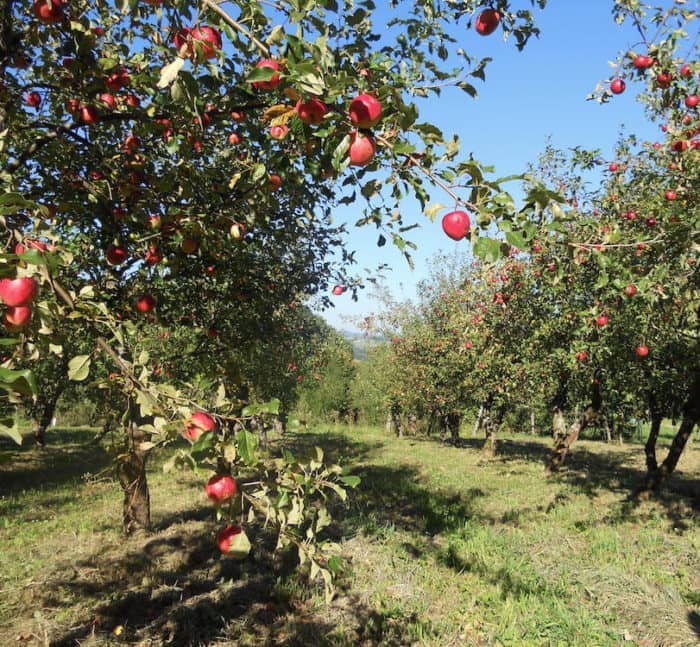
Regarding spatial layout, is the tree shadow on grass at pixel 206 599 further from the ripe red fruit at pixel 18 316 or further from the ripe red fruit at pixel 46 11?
the ripe red fruit at pixel 46 11

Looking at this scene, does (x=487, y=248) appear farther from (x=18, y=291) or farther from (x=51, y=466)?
(x=51, y=466)

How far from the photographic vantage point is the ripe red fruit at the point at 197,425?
1784 mm

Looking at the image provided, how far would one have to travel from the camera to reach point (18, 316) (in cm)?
151

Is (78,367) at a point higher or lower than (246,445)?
higher


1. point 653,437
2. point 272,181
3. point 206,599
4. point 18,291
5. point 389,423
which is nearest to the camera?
point 18,291

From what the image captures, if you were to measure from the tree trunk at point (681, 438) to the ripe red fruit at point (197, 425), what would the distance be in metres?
10.1

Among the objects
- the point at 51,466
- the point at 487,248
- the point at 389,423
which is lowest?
the point at 51,466

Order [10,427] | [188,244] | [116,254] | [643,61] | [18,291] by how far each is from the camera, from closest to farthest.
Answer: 1. [10,427]
2. [18,291]
3. [188,244]
4. [116,254]
5. [643,61]

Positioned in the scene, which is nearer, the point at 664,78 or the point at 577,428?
the point at 664,78

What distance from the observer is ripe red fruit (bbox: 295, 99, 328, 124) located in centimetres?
168

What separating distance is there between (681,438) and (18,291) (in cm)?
1181

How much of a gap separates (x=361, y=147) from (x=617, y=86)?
4594 millimetres

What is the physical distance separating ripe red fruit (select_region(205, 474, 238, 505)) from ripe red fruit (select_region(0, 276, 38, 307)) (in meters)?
0.98

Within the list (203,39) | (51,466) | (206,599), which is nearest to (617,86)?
(203,39)
